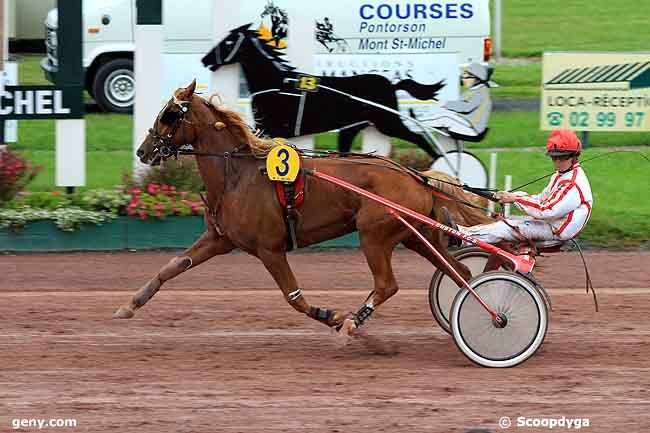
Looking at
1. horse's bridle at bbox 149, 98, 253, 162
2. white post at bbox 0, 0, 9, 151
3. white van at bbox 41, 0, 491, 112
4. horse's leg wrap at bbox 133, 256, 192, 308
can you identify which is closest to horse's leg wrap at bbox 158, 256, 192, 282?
horse's leg wrap at bbox 133, 256, 192, 308

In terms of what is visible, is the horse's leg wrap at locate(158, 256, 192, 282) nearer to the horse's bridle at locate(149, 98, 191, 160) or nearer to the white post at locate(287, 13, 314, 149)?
the horse's bridle at locate(149, 98, 191, 160)

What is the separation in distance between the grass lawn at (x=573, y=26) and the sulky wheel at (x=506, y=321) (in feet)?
49.5

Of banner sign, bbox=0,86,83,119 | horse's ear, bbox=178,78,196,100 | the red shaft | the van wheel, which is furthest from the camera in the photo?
the van wheel

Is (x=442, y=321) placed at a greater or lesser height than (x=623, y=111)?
lesser

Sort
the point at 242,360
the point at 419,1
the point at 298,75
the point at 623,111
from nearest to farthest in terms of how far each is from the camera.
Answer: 1. the point at 242,360
2. the point at 298,75
3. the point at 623,111
4. the point at 419,1

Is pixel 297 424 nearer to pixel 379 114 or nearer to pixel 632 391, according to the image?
pixel 632 391

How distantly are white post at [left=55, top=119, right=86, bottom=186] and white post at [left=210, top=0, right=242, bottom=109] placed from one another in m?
1.42

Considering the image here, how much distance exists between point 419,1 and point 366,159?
25.5 feet

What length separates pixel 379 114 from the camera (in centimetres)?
1141

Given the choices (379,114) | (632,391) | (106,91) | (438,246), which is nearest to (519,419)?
(632,391)

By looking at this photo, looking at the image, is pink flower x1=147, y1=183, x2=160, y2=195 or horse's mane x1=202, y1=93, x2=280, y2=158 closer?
horse's mane x1=202, y1=93, x2=280, y2=158

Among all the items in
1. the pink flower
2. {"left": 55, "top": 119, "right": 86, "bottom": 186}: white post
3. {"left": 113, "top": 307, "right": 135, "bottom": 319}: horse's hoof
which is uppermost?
{"left": 55, "top": 119, "right": 86, "bottom": 186}: white post

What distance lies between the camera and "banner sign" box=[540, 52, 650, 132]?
40.2 ft

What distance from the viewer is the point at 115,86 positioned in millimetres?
15469
